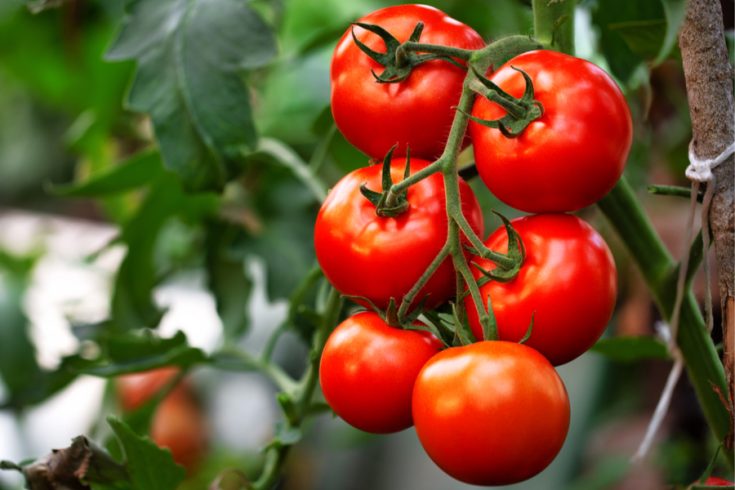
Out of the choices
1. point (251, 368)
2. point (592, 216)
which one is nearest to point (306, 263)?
point (251, 368)

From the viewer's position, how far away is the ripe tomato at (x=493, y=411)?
0.34 meters

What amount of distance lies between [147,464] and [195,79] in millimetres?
240

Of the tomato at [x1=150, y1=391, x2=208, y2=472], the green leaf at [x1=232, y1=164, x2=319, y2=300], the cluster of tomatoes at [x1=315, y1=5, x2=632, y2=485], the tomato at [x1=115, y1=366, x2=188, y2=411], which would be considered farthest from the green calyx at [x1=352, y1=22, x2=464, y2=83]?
the tomato at [x1=150, y1=391, x2=208, y2=472]

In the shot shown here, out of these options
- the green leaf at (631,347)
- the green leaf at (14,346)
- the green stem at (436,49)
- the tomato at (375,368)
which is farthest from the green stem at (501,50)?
the green leaf at (14,346)

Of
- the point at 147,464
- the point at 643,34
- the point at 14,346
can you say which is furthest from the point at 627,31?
the point at 14,346

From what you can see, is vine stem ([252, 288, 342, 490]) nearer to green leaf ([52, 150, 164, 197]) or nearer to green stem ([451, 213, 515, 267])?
green stem ([451, 213, 515, 267])

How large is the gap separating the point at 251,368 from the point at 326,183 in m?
0.25

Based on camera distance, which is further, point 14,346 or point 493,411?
point 14,346

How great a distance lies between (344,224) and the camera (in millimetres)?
395

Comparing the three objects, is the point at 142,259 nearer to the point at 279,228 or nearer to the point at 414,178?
the point at 279,228

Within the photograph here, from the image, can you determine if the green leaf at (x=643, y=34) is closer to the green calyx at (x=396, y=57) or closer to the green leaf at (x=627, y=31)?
the green leaf at (x=627, y=31)

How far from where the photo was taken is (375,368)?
1.28 ft

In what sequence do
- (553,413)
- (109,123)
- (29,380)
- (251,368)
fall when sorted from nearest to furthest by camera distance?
(553,413) < (251,368) < (29,380) < (109,123)

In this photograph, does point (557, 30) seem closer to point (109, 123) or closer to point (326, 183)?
point (326, 183)
